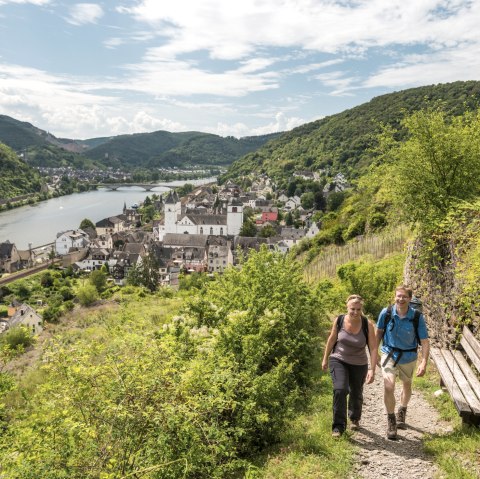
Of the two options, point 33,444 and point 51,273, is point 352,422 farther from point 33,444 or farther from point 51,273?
point 51,273

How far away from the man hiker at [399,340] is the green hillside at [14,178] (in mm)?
130112

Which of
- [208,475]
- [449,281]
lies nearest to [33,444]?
[208,475]

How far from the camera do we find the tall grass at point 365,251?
18812 mm

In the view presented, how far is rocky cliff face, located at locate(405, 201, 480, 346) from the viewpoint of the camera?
582 cm

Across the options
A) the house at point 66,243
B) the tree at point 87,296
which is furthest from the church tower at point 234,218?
the tree at point 87,296

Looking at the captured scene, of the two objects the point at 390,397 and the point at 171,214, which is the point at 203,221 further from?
the point at 390,397

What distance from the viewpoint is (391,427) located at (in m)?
5.02

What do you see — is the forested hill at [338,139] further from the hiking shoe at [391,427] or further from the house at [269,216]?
the hiking shoe at [391,427]

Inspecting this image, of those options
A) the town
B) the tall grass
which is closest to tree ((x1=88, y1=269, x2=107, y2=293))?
the town

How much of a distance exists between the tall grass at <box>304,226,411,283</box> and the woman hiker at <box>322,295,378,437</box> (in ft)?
40.9

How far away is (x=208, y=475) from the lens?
4504mm

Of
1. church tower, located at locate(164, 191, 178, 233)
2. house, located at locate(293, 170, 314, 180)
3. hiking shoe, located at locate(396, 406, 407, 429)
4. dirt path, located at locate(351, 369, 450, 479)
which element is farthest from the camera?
house, located at locate(293, 170, 314, 180)

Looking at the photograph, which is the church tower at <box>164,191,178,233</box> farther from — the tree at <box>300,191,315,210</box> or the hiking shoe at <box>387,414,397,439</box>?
the hiking shoe at <box>387,414,397,439</box>

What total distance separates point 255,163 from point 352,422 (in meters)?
139
